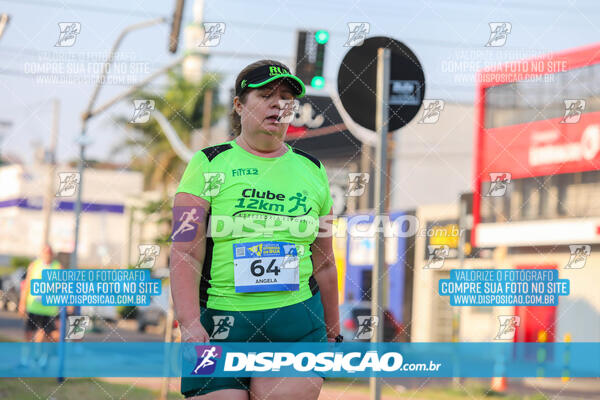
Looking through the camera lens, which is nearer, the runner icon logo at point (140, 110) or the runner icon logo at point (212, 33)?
the runner icon logo at point (212, 33)

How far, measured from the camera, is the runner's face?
3664 millimetres

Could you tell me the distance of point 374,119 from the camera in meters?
6.37

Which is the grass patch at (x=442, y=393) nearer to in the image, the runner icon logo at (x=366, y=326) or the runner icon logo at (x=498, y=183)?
the runner icon logo at (x=498, y=183)

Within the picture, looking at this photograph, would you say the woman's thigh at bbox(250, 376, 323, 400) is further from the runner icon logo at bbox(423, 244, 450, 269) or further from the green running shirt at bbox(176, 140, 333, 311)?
the runner icon logo at bbox(423, 244, 450, 269)

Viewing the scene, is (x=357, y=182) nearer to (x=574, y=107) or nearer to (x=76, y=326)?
(x=574, y=107)

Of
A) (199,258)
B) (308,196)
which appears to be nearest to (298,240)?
(308,196)

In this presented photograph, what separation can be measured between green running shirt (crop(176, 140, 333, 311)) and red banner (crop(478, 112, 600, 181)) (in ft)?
43.3

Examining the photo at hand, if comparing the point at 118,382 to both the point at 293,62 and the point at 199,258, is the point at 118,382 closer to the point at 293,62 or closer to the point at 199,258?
the point at 293,62

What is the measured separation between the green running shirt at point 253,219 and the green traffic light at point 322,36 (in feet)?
9.45

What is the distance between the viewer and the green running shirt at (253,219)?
3.56 metres

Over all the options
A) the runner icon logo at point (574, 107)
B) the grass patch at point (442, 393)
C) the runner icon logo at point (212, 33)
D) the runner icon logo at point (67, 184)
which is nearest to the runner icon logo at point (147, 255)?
the runner icon logo at point (67, 184)

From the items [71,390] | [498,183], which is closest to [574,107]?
[498,183]

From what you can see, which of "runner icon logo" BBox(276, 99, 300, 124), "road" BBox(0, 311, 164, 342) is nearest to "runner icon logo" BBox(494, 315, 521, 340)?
"runner icon logo" BBox(276, 99, 300, 124)

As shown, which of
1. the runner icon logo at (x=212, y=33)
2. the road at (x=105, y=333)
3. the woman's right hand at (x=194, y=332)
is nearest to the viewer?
the woman's right hand at (x=194, y=332)
